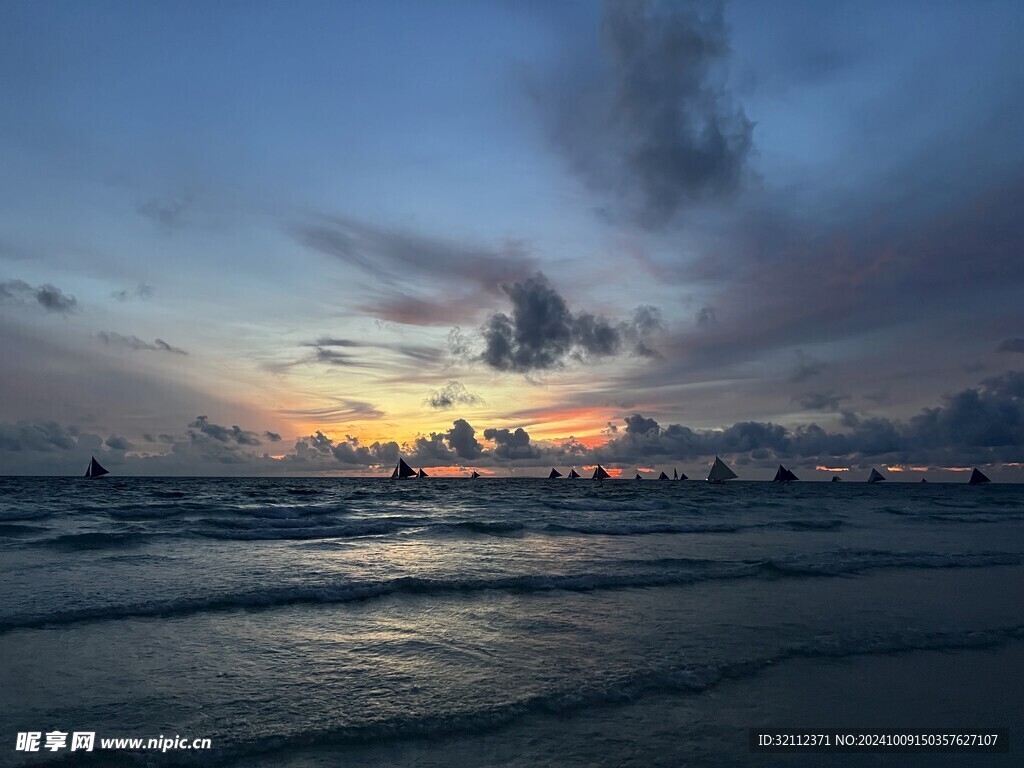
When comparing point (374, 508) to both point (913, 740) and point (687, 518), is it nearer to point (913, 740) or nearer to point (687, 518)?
point (687, 518)

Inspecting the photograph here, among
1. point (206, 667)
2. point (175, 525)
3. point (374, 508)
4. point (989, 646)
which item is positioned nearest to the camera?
point (206, 667)

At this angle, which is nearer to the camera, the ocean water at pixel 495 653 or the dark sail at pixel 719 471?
the ocean water at pixel 495 653

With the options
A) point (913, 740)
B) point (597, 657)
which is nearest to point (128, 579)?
point (597, 657)

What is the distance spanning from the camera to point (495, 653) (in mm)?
10992

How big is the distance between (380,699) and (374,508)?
1766 inches

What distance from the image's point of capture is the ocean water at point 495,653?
762cm

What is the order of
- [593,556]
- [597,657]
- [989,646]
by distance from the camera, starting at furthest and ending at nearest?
[593,556] < [989,646] < [597,657]

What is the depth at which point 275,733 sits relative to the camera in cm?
760

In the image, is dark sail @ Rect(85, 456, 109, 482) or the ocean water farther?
dark sail @ Rect(85, 456, 109, 482)

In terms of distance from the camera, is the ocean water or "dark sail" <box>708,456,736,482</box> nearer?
the ocean water

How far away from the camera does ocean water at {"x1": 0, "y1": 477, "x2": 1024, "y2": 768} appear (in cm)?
762

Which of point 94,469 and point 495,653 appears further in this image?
point 94,469

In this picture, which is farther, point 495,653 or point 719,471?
point 719,471

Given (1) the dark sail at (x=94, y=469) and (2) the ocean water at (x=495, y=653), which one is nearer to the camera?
(2) the ocean water at (x=495, y=653)
